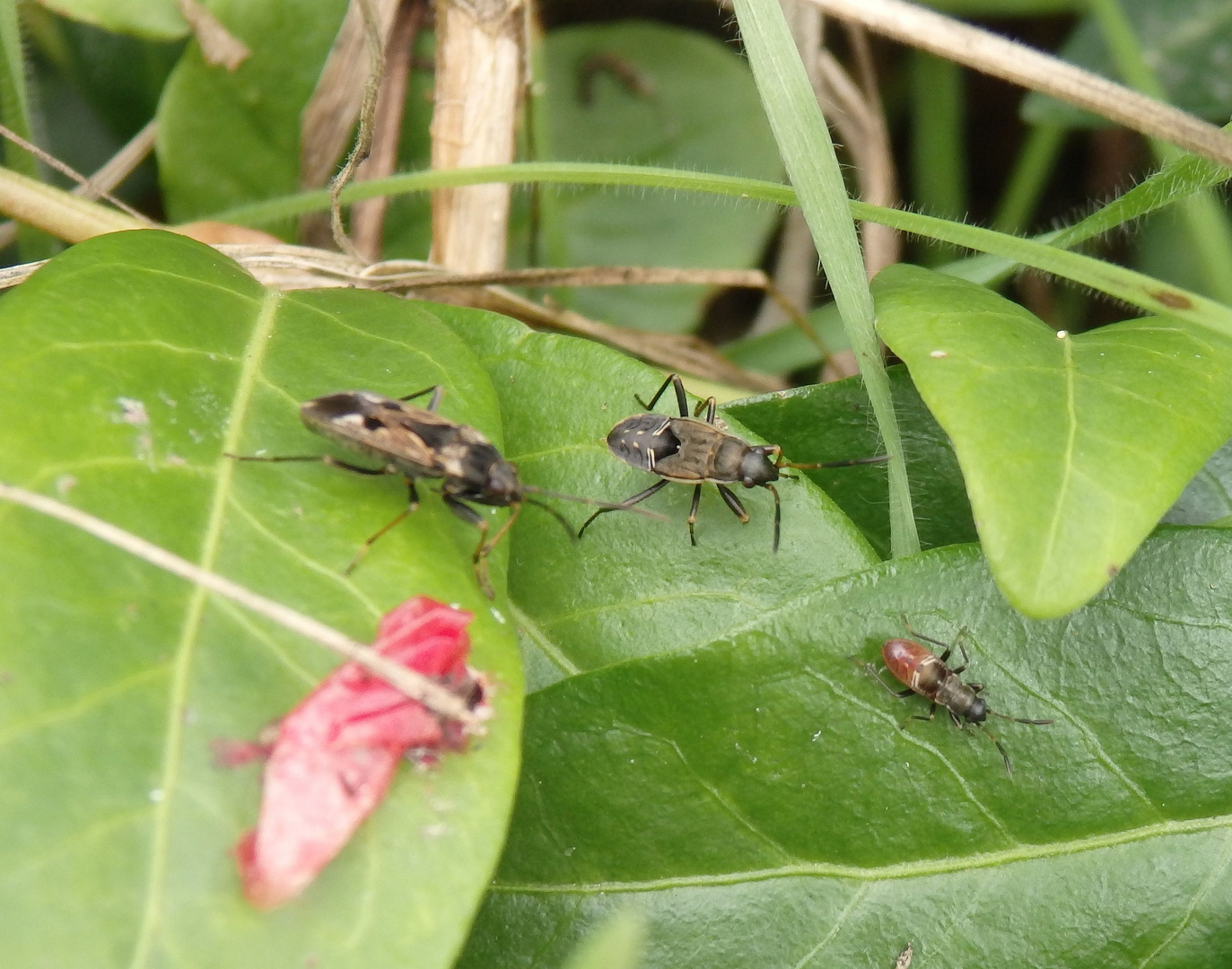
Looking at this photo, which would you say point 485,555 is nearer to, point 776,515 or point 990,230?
point 776,515

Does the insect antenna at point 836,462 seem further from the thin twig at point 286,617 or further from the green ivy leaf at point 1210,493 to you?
the thin twig at point 286,617

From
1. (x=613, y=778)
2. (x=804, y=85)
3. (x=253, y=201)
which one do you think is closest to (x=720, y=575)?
(x=613, y=778)

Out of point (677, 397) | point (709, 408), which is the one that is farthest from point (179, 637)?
point (709, 408)

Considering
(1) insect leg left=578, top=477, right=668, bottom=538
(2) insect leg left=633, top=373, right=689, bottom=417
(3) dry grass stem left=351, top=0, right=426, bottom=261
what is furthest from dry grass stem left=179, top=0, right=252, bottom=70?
(1) insect leg left=578, top=477, right=668, bottom=538

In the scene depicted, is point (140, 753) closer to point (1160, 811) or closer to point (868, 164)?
point (1160, 811)

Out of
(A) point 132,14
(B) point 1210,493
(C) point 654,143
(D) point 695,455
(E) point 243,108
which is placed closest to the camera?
(B) point 1210,493

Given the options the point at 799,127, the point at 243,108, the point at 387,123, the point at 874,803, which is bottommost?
the point at 874,803
